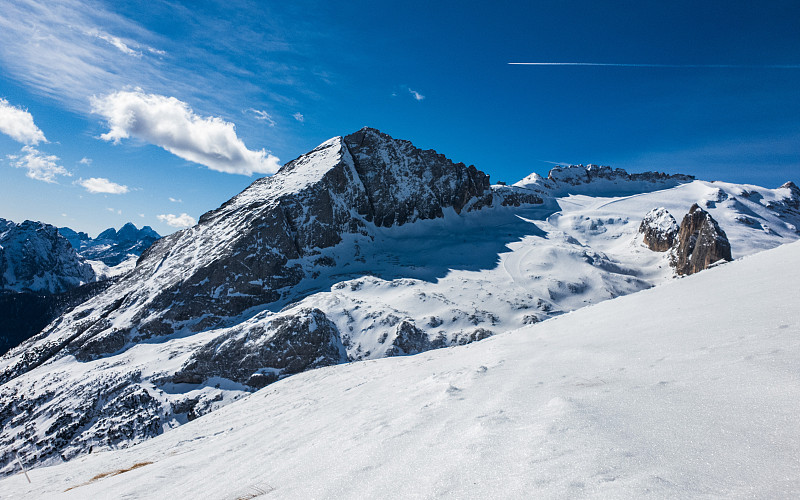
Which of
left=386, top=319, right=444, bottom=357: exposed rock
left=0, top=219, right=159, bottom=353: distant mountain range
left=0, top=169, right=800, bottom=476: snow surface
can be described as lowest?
left=386, top=319, right=444, bottom=357: exposed rock

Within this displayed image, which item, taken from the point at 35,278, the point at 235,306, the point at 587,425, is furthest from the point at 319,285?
the point at 35,278

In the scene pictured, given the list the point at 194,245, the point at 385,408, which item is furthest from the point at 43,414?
the point at 385,408

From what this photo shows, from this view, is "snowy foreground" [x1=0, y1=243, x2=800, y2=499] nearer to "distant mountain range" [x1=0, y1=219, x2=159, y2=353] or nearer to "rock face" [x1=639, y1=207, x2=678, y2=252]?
"rock face" [x1=639, y1=207, x2=678, y2=252]

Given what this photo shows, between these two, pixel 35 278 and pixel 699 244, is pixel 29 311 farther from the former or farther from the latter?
pixel 699 244

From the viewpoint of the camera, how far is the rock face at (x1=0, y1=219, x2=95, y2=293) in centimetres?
15838

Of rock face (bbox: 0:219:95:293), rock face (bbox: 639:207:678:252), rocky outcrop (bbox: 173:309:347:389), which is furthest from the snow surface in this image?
rock face (bbox: 0:219:95:293)

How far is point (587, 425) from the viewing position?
13.3 ft

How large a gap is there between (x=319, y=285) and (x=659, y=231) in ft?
229

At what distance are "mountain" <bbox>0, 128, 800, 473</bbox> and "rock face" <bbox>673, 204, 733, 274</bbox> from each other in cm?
317

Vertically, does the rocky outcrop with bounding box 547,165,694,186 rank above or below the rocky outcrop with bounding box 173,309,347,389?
above

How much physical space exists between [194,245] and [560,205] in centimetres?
10422

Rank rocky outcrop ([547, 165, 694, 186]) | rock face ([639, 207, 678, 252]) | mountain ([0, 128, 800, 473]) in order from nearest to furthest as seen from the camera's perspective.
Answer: mountain ([0, 128, 800, 473]), rock face ([639, 207, 678, 252]), rocky outcrop ([547, 165, 694, 186])

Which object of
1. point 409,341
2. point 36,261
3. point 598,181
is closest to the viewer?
point 409,341

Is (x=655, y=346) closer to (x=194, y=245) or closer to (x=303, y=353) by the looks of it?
(x=303, y=353)
